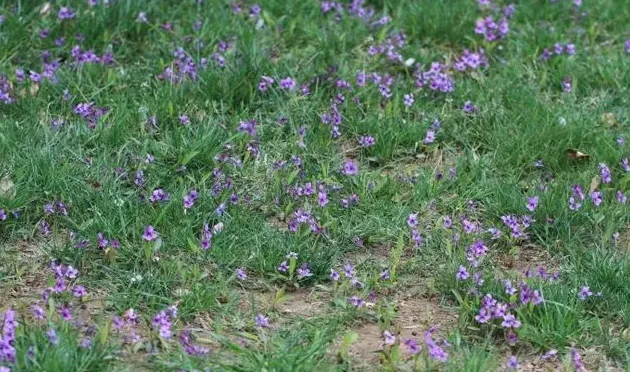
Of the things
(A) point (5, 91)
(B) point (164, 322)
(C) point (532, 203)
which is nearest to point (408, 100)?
(C) point (532, 203)

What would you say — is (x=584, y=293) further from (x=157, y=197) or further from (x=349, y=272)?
(x=157, y=197)

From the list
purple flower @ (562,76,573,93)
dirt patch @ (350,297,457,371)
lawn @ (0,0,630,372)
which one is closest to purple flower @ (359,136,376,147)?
lawn @ (0,0,630,372)

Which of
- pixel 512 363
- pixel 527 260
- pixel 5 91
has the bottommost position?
pixel 527 260

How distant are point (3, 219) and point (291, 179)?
118 centimetres

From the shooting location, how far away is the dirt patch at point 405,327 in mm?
3556

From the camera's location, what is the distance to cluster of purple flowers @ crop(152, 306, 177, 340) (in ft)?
11.3

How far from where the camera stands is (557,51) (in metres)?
5.53

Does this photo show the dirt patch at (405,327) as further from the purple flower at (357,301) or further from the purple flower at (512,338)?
the purple flower at (512,338)

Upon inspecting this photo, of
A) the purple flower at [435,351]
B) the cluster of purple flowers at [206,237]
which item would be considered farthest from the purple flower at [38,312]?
the purple flower at [435,351]

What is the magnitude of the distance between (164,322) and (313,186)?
3.61 ft

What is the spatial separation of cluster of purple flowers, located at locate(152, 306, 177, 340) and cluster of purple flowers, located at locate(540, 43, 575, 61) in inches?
111

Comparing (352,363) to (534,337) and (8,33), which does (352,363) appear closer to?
(534,337)

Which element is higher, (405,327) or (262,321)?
(262,321)

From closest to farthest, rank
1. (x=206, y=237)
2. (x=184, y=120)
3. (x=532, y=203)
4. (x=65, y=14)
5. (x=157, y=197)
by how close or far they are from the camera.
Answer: (x=206, y=237), (x=157, y=197), (x=532, y=203), (x=184, y=120), (x=65, y=14)
